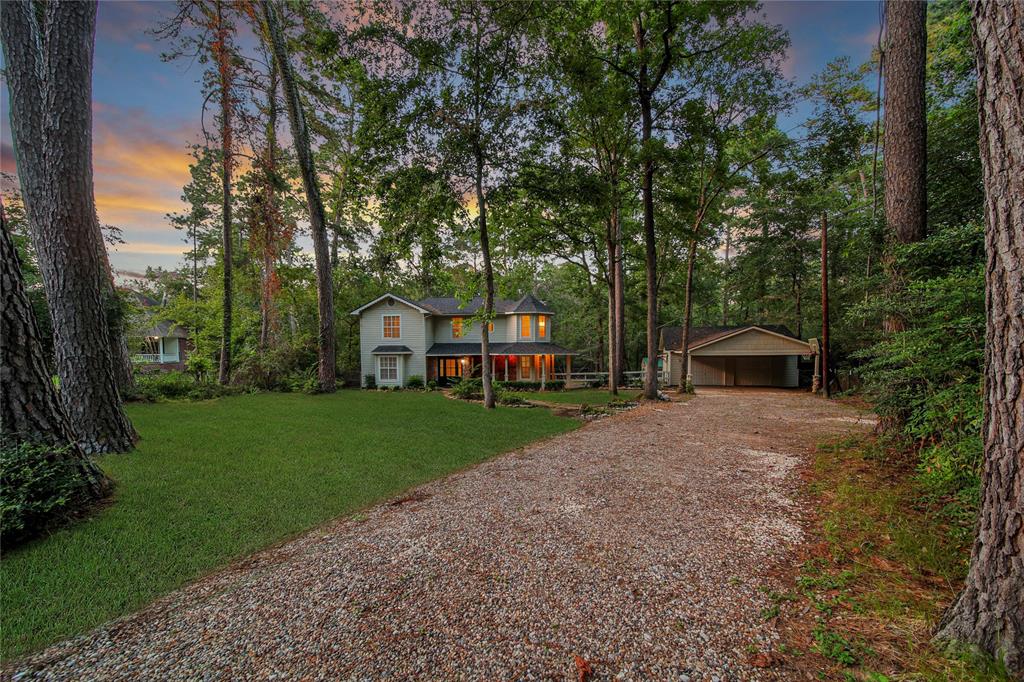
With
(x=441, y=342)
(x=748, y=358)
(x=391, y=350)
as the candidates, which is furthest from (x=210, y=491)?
(x=748, y=358)

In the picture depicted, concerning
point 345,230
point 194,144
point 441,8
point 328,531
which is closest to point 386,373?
point 345,230

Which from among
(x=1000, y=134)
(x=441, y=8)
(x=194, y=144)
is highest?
(x=441, y=8)

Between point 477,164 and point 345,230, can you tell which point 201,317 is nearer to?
point 345,230

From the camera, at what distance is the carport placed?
17.0m

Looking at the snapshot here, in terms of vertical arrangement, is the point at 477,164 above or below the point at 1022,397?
above

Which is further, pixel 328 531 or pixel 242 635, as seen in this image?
pixel 328 531

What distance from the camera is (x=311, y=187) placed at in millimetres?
11875

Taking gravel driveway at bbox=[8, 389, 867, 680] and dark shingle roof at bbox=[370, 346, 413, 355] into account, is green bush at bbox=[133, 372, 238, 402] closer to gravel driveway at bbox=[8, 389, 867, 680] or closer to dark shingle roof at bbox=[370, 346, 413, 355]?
dark shingle roof at bbox=[370, 346, 413, 355]

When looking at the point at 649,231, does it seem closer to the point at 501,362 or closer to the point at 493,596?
the point at 501,362

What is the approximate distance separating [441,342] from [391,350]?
2.77 m

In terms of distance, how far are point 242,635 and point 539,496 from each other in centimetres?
264

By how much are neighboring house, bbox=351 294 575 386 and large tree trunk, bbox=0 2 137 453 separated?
1313 centimetres

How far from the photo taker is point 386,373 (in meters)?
18.2

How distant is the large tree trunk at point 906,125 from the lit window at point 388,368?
57.1 ft
